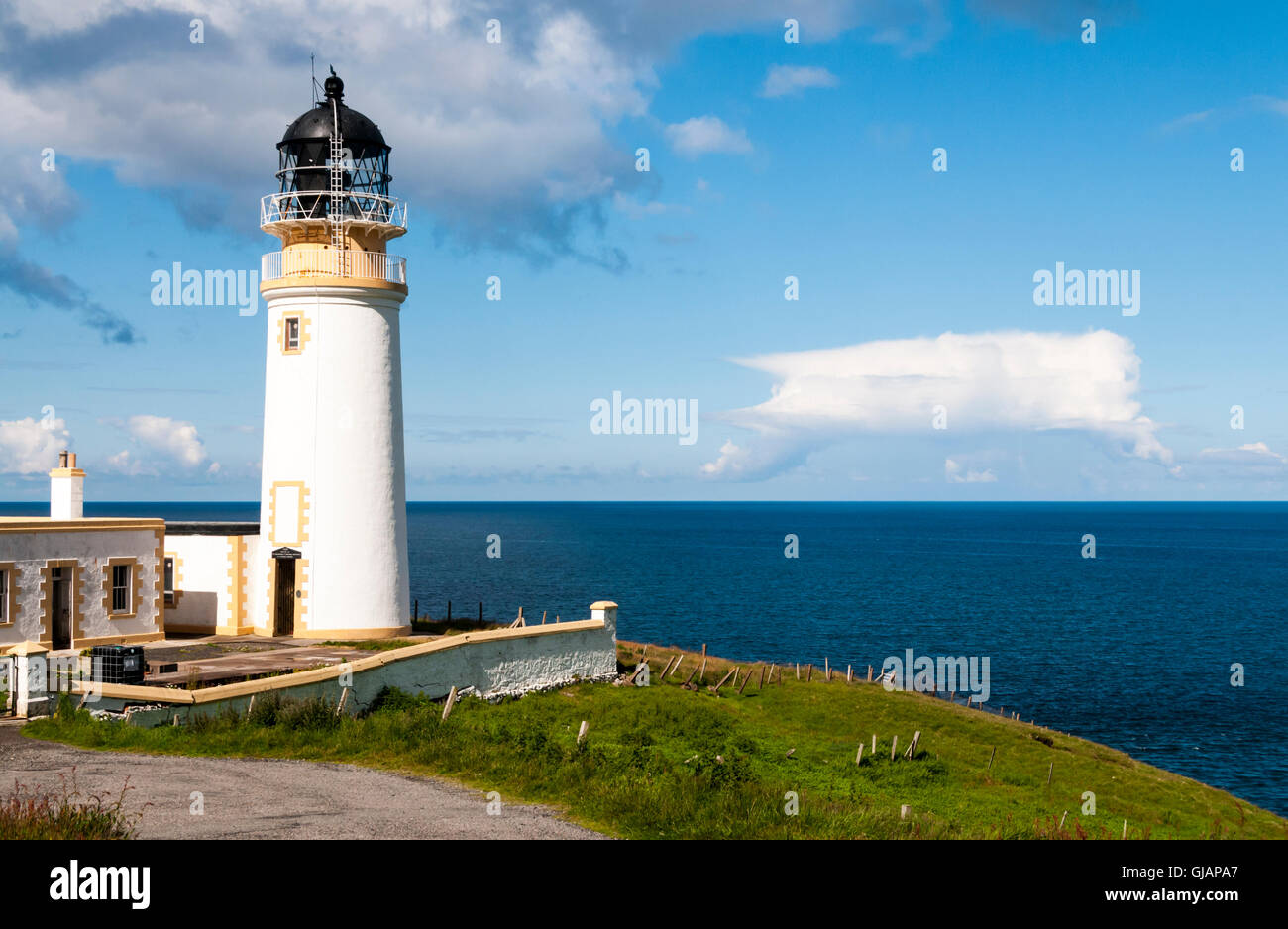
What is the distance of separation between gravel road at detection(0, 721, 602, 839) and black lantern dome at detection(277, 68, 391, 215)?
2072 cm

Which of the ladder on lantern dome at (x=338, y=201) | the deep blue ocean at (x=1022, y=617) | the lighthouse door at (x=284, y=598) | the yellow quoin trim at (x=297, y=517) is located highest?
the ladder on lantern dome at (x=338, y=201)

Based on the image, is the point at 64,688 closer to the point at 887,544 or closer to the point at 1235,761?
the point at 1235,761

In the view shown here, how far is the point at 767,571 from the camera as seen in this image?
12362 centimetres

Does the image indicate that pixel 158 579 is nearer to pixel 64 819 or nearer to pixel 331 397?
pixel 331 397

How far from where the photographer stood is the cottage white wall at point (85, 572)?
29062 millimetres

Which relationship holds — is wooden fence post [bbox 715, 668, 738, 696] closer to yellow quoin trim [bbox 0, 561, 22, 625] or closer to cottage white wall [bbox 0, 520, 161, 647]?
→ cottage white wall [bbox 0, 520, 161, 647]

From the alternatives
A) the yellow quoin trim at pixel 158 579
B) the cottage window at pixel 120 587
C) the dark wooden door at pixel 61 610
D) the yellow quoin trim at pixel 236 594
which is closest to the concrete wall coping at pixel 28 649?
the dark wooden door at pixel 61 610

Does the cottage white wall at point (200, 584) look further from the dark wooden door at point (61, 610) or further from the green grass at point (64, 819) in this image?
the green grass at point (64, 819)

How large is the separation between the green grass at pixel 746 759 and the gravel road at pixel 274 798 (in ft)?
2.26

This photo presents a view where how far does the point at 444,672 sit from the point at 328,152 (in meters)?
17.1

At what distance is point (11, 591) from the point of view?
94.7 feet

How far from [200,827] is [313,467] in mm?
21198

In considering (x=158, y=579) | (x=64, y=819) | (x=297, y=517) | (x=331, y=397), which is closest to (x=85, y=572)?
(x=158, y=579)
